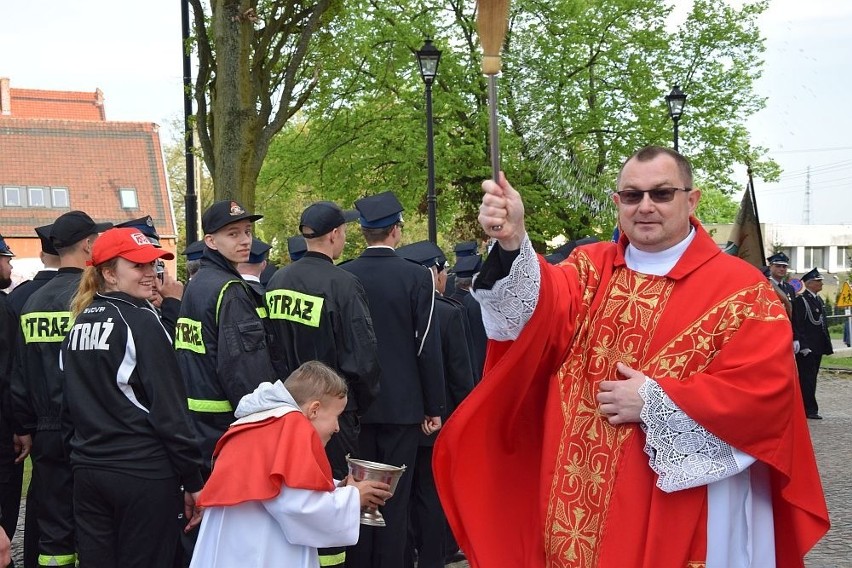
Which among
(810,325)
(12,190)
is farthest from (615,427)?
(12,190)

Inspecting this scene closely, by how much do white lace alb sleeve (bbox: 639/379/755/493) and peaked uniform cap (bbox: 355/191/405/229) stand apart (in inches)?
138

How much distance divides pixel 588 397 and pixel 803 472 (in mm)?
773

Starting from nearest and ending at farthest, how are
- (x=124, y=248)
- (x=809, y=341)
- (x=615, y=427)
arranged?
(x=615, y=427)
(x=124, y=248)
(x=809, y=341)

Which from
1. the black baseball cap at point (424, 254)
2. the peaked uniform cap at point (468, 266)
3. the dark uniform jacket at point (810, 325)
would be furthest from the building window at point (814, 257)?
the black baseball cap at point (424, 254)

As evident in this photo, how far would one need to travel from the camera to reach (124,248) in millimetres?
5043

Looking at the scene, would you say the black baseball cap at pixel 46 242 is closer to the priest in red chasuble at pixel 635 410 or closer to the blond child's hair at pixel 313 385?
the blond child's hair at pixel 313 385

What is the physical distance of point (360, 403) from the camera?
614 cm

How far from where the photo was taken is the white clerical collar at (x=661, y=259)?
3.86 metres

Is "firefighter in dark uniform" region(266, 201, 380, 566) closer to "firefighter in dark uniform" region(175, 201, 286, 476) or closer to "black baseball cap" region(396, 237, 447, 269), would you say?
"firefighter in dark uniform" region(175, 201, 286, 476)

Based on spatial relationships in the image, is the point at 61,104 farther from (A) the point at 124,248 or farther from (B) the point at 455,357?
(A) the point at 124,248

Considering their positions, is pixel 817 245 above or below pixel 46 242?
below

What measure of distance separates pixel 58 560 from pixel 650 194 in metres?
3.98

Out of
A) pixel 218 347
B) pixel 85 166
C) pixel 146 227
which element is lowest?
pixel 218 347

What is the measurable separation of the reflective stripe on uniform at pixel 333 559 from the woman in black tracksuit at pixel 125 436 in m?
0.99
